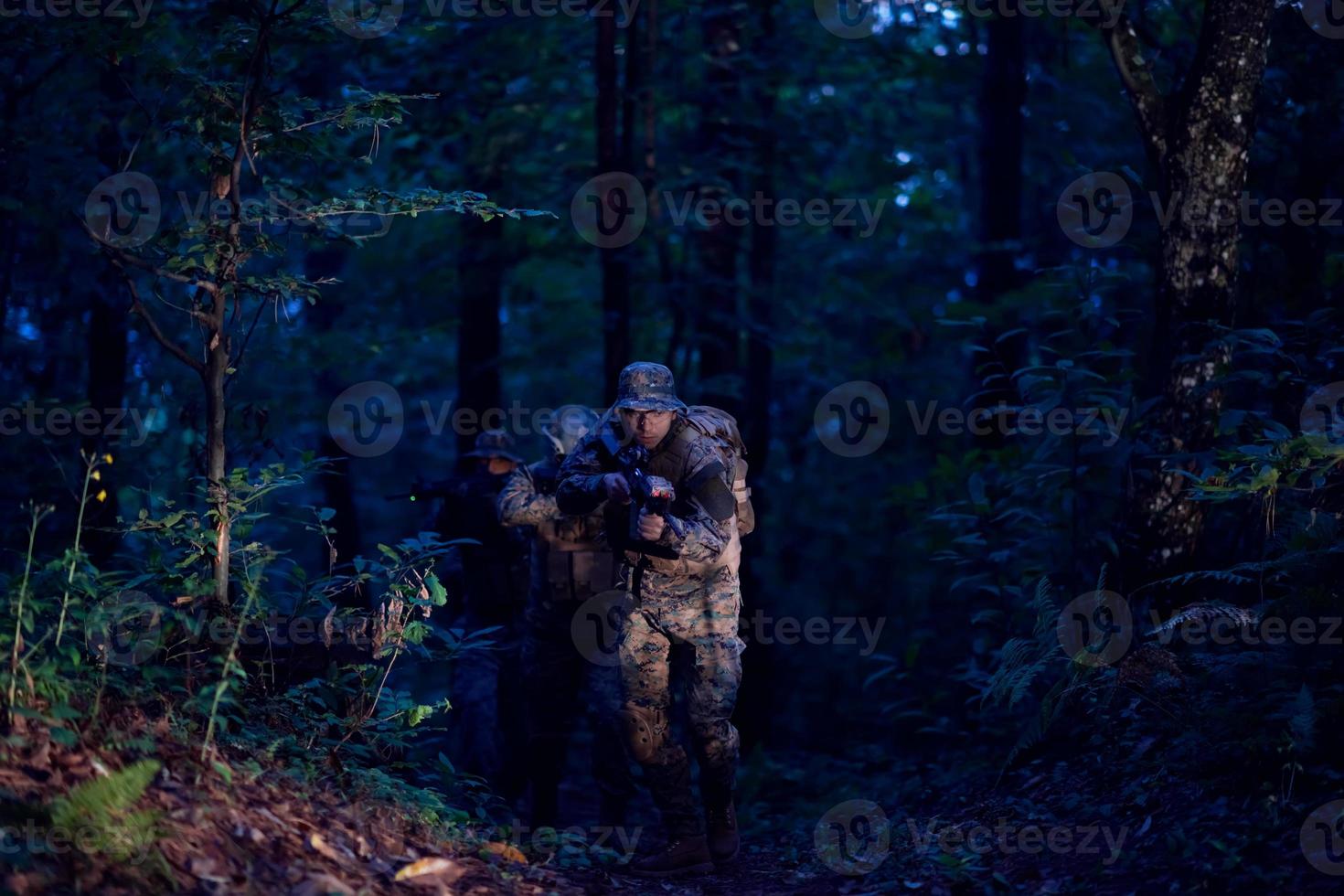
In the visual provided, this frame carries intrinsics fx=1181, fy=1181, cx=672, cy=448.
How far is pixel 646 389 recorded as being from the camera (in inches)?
269

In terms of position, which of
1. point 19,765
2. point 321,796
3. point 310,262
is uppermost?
point 310,262

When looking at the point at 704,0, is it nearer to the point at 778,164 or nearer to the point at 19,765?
the point at 778,164

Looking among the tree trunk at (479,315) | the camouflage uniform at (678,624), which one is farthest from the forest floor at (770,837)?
the tree trunk at (479,315)

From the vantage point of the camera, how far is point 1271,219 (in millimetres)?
9609

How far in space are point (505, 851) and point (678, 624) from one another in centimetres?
153

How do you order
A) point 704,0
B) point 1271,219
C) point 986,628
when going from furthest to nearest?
point 704,0, point 986,628, point 1271,219

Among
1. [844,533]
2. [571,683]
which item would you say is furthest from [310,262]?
[571,683]

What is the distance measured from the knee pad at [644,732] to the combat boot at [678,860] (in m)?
0.49

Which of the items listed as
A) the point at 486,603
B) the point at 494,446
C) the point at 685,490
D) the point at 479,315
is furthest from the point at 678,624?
the point at 479,315

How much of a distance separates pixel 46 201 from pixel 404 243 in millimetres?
8740

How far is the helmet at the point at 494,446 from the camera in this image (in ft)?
31.0

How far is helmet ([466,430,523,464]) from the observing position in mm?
9450

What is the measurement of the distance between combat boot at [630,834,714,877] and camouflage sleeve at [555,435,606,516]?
194 cm

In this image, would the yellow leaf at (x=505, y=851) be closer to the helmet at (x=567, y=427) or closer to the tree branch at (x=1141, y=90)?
the helmet at (x=567, y=427)
